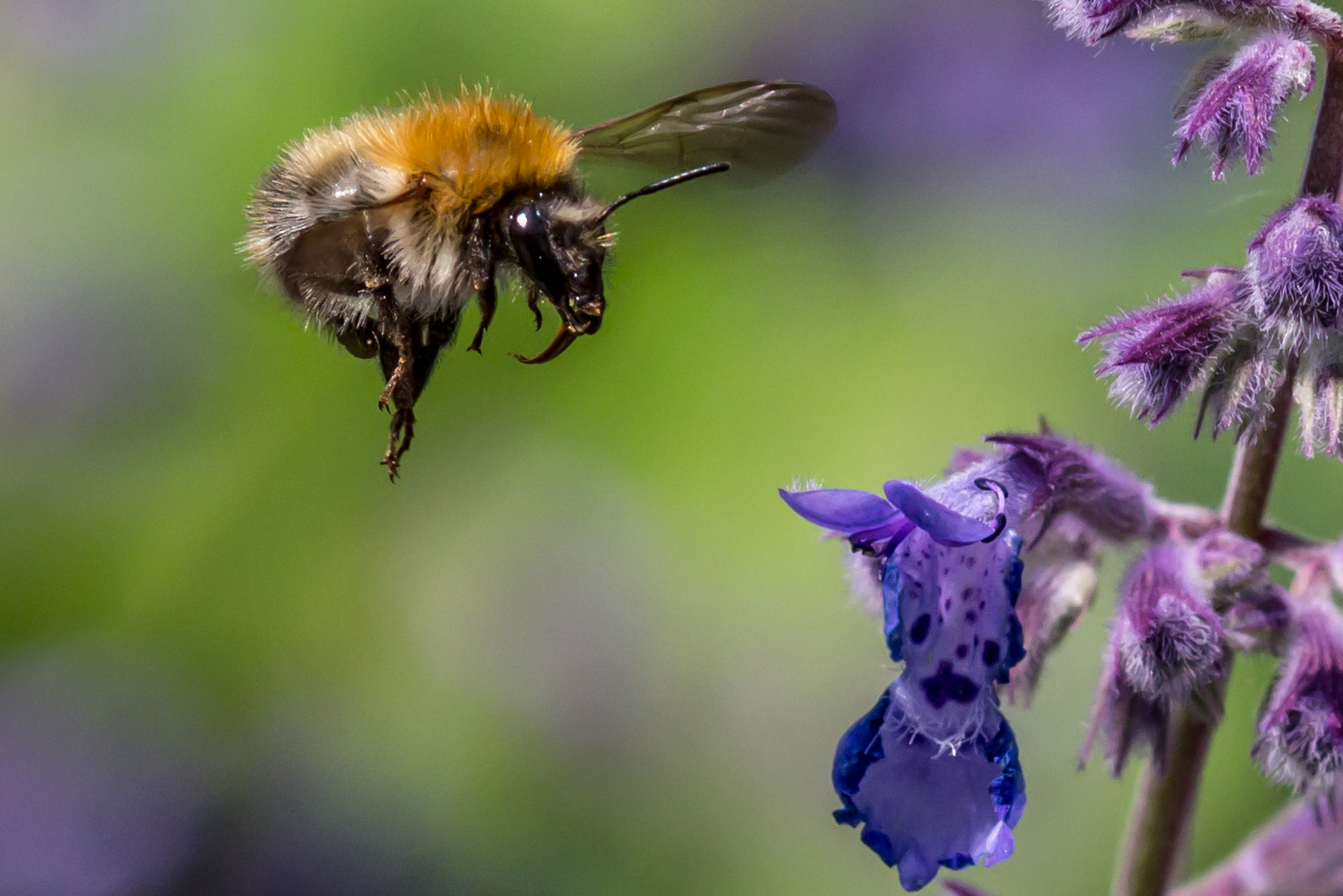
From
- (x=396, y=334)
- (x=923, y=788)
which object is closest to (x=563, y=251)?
(x=396, y=334)

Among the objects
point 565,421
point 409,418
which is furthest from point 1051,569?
point 565,421

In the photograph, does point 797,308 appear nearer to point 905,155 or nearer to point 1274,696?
point 905,155

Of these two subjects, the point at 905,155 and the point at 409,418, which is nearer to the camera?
the point at 409,418

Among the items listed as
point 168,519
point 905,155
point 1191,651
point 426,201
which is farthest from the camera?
point 905,155

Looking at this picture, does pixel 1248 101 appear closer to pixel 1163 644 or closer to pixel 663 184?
pixel 1163 644

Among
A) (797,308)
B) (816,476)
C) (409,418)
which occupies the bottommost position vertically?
(816,476)

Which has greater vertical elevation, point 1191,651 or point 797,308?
point 1191,651
